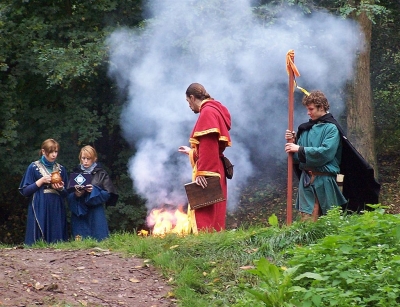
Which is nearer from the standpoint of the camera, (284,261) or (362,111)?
(284,261)

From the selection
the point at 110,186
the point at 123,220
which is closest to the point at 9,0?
the point at 123,220

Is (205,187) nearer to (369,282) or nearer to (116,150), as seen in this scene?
(369,282)

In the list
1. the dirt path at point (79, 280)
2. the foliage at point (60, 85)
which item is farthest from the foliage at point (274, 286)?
the foliage at point (60, 85)

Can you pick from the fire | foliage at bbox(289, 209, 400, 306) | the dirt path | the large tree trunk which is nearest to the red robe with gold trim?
the fire

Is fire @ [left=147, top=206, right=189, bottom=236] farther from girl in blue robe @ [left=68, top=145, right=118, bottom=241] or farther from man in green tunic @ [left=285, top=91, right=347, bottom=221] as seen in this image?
man in green tunic @ [left=285, top=91, right=347, bottom=221]

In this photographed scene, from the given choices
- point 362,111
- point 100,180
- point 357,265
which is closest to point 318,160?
point 357,265

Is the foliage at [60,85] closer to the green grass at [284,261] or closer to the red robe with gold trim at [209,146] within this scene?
the red robe with gold trim at [209,146]

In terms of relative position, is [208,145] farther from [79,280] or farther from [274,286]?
[274,286]

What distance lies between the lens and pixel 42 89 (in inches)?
577

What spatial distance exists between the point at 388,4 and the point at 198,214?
831 centimetres

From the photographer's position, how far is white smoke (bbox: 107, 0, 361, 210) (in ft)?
42.1

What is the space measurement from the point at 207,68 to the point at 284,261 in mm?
6812

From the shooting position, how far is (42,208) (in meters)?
10.2

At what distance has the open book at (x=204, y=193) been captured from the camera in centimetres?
879
